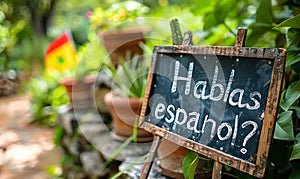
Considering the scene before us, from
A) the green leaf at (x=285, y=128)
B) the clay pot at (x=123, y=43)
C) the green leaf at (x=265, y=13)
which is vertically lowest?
the green leaf at (x=285, y=128)

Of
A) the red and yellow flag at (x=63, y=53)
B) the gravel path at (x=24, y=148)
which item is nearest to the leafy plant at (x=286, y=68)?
the gravel path at (x=24, y=148)

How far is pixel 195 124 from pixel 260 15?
1.49 feet

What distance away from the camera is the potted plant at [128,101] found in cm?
131

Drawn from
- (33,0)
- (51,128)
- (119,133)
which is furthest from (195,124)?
(33,0)

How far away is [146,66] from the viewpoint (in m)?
1.49

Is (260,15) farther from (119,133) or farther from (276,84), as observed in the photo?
(119,133)

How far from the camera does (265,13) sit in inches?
37.4

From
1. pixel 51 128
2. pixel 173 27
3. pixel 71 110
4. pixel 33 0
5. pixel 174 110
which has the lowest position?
pixel 51 128

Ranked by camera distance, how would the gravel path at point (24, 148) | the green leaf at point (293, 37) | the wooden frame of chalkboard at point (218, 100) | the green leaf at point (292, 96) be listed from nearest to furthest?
the wooden frame of chalkboard at point (218, 100)
the green leaf at point (292, 96)
the green leaf at point (293, 37)
the gravel path at point (24, 148)

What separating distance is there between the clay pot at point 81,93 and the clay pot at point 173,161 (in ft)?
3.71

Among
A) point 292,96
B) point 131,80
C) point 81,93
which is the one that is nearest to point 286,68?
point 292,96

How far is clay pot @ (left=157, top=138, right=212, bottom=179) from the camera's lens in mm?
900

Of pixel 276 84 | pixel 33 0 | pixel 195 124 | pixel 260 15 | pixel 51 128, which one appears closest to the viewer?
pixel 276 84

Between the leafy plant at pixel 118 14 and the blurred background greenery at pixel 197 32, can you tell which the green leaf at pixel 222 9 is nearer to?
the blurred background greenery at pixel 197 32
